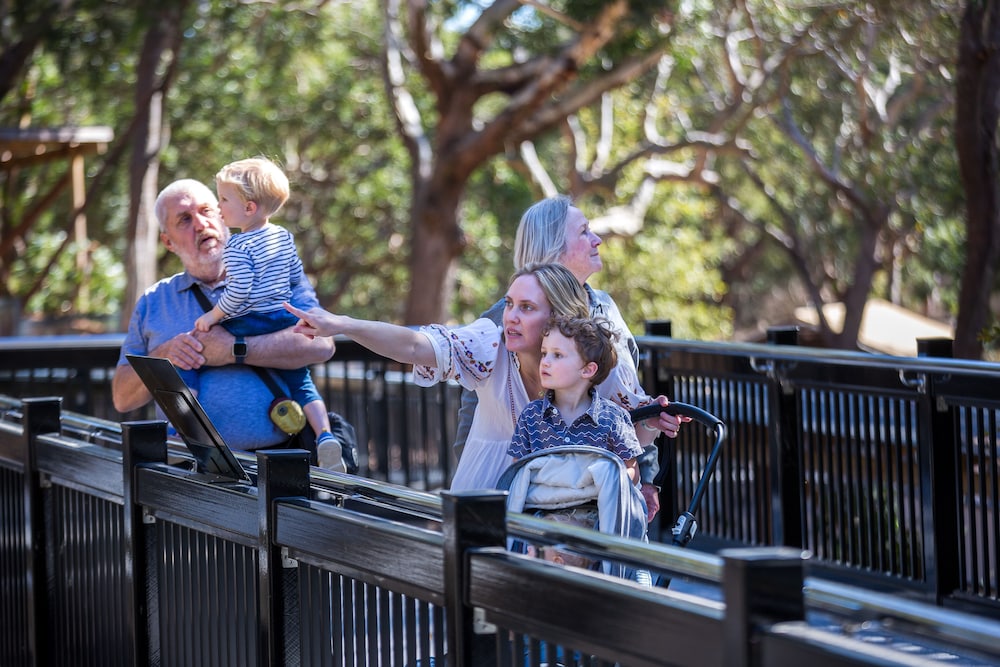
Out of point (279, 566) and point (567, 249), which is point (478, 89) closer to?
point (567, 249)

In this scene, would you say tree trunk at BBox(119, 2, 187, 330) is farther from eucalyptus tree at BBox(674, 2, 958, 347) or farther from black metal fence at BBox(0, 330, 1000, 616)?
black metal fence at BBox(0, 330, 1000, 616)

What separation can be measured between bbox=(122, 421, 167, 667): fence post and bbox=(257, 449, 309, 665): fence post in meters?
0.76

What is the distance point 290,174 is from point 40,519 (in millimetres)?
22730

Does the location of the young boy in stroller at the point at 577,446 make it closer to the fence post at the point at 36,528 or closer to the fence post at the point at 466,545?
the fence post at the point at 466,545

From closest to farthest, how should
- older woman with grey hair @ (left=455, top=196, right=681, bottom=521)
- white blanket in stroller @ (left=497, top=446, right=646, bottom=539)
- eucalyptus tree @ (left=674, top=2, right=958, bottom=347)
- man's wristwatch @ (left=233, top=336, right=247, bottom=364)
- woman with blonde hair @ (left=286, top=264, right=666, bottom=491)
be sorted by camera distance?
white blanket in stroller @ (left=497, top=446, right=646, bottom=539) → woman with blonde hair @ (left=286, top=264, right=666, bottom=491) → older woman with grey hair @ (left=455, top=196, right=681, bottom=521) → man's wristwatch @ (left=233, top=336, right=247, bottom=364) → eucalyptus tree @ (left=674, top=2, right=958, bottom=347)

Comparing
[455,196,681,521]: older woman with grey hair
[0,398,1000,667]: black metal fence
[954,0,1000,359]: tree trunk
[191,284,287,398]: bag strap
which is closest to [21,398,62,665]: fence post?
[0,398,1000,667]: black metal fence

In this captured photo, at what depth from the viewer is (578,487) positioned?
11.4 feet

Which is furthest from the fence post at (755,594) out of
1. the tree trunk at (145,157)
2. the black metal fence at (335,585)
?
the tree trunk at (145,157)

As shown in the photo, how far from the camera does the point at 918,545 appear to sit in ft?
17.4

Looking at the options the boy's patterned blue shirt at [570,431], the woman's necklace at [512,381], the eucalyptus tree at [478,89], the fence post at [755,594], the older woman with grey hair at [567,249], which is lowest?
the fence post at [755,594]

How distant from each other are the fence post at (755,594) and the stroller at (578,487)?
4.75ft

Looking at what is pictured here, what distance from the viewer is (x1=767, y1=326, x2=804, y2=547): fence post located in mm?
5863

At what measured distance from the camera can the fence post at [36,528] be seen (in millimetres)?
4512

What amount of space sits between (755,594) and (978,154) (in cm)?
827
